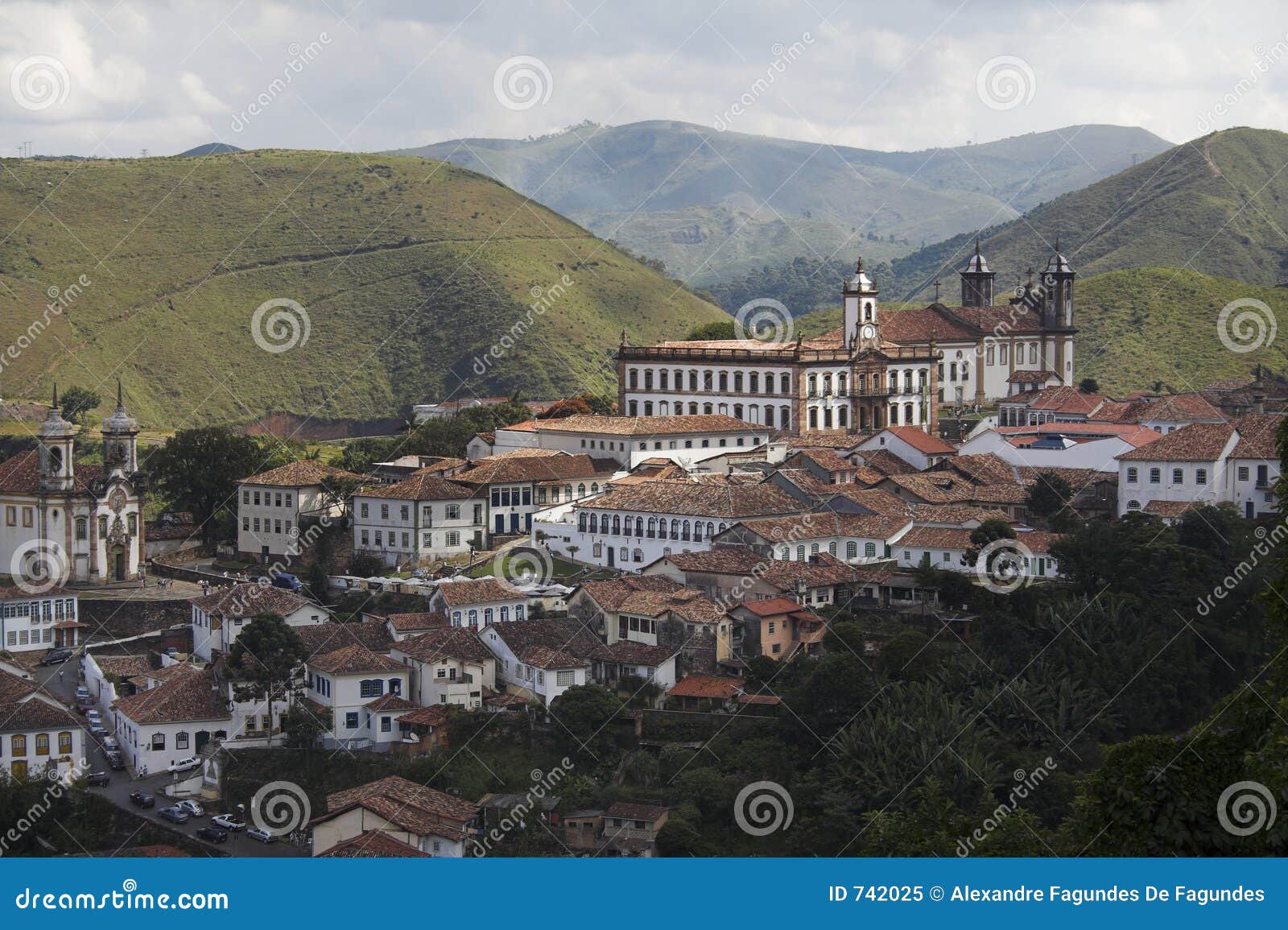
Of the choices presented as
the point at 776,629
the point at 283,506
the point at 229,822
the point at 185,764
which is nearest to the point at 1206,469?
the point at 776,629

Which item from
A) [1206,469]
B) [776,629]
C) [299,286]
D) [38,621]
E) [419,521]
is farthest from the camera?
[299,286]

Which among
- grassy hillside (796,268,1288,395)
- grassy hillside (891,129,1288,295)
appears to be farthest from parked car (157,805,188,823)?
grassy hillside (891,129,1288,295)

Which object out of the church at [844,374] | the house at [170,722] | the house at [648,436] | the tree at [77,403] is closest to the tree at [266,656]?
the house at [170,722]

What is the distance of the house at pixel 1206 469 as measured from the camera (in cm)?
4112

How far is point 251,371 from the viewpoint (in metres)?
88.6

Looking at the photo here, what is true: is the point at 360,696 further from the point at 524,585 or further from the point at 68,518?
the point at 68,518

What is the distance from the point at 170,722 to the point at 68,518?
11.6 m

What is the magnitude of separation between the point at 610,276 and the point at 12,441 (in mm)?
47936

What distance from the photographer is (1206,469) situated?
4156 centimetres

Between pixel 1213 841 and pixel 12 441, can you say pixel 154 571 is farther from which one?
pixel 1213 841

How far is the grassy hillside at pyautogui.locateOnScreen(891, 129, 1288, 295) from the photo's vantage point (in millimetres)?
110000

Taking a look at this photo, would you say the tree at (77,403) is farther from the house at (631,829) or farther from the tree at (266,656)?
the house at (631,829)

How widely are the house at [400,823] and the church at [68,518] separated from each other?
1640 centimetres

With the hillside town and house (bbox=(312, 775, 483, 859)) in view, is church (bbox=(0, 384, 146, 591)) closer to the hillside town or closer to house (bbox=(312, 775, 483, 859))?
the hillside town
